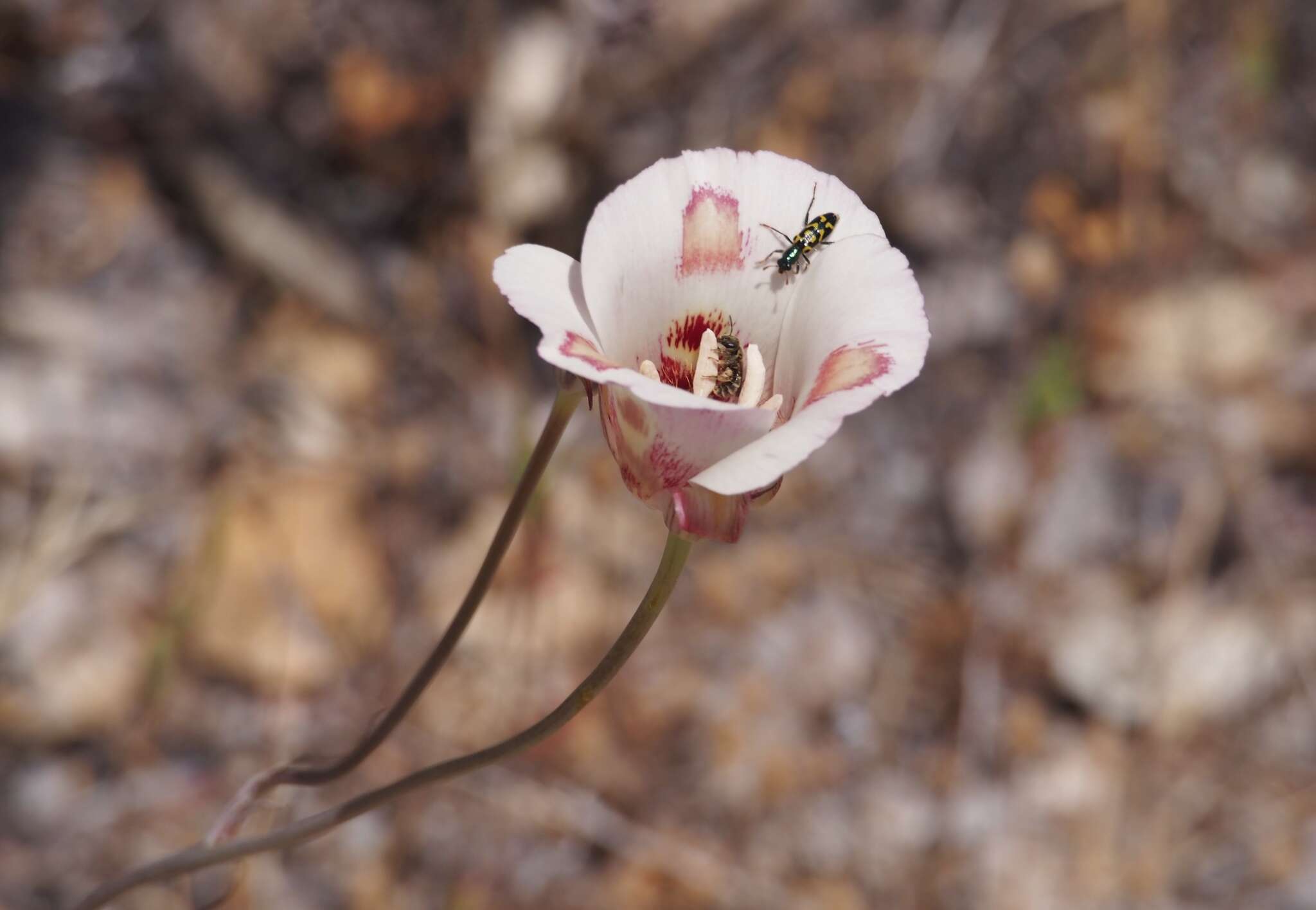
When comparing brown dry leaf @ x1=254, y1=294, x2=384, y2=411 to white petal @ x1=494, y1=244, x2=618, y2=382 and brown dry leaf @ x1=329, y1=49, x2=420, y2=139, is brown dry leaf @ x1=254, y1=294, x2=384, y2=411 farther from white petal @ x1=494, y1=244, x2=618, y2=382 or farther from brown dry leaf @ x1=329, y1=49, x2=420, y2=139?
white petal @ x1=494, y1=244, x2=618, y2=382

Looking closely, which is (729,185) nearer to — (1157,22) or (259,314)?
(259,314)

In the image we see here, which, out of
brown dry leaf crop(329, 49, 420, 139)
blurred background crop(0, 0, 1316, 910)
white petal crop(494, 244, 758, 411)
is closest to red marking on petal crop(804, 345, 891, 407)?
white petal crop(494, 244, 758, 411)

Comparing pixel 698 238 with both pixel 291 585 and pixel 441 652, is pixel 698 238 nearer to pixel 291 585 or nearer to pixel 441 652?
pixel 441 652

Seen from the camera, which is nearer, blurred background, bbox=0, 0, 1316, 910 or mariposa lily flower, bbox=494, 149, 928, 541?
mariposa lily flower, bbox=494, 149, 928, 541

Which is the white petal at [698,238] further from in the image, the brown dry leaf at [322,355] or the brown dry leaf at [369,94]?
the brown dry leaf at [369,94]

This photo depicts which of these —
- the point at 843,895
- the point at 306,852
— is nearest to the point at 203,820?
the point at 306,852

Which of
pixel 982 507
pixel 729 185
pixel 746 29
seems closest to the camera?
pixel 729 185

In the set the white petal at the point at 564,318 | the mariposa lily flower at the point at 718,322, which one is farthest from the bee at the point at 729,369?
the white petal at the point at 564,318
